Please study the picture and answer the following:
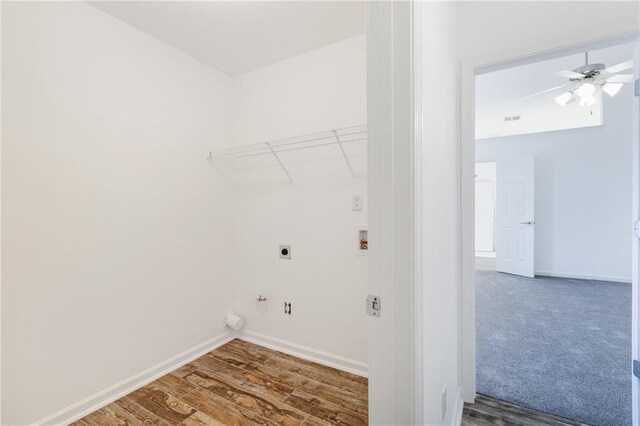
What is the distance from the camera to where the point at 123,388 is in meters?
1.85

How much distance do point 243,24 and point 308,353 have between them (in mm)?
2466

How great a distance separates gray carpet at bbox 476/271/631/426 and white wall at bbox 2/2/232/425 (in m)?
2.36

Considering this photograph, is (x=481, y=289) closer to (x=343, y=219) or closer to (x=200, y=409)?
(x=343, y=219)

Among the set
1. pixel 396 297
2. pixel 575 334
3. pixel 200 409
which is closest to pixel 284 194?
pixel 200 409

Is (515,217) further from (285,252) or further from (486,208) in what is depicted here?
(285,252)

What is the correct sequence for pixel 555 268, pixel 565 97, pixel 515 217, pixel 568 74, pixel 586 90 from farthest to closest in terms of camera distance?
pixel 515 217 < pixel 555 268 < pixel 565 97 < pixel 586 90 < pixel 568 74

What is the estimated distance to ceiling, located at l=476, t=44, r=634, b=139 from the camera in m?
3.06

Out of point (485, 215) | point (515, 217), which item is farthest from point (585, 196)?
point (485, 215)

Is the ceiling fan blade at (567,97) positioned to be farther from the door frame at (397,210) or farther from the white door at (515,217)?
the door frame at (397,210)

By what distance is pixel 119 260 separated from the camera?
6.09 ft

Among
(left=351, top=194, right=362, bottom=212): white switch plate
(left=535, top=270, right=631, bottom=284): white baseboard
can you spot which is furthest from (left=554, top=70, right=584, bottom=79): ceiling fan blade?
(left=535, top=270, right=631, bottom=284): white baseboard

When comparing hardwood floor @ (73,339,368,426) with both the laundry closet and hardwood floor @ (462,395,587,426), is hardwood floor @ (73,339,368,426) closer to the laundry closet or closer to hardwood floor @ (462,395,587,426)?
the laundry closet

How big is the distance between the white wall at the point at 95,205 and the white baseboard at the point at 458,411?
1.90 meters

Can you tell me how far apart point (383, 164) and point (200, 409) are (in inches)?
71.6
